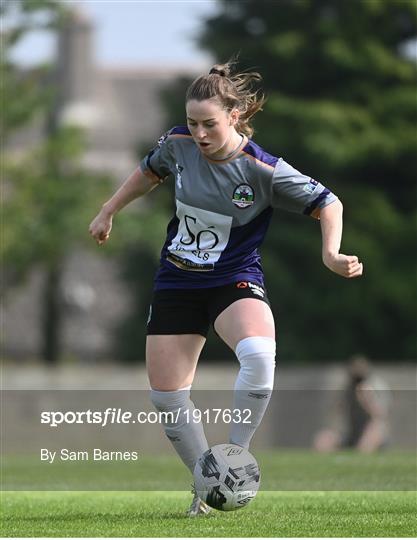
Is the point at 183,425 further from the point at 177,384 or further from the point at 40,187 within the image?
the point at 40,187

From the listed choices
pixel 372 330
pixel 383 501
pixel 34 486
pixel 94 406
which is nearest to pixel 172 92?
pixel 372 330

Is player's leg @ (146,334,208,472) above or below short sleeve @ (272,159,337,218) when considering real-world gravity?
below

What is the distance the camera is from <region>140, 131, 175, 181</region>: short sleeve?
7336mm

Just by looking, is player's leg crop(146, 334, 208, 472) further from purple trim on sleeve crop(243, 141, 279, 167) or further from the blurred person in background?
the blurred person in background

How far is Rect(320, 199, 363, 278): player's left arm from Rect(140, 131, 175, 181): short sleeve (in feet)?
2.95

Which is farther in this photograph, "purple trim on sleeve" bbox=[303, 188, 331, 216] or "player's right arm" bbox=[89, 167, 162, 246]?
"player's right arm" bbox=[89, 167, 162, 246]

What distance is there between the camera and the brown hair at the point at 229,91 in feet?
22.6

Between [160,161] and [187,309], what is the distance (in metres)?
0.85

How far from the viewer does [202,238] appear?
708cm

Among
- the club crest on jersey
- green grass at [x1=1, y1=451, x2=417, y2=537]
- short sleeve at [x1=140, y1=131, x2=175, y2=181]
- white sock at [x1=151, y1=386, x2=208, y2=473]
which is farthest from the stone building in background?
the club crest on jersey

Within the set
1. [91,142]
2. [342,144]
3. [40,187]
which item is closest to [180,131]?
[40,187]

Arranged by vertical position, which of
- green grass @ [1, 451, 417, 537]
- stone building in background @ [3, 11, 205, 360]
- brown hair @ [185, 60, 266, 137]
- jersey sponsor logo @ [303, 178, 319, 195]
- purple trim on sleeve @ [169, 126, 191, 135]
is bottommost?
stone building in background @ [3, 11, 205, 360]

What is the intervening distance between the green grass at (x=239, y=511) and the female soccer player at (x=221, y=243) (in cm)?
47

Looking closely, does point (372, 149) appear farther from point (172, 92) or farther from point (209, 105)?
point (209, 105)
